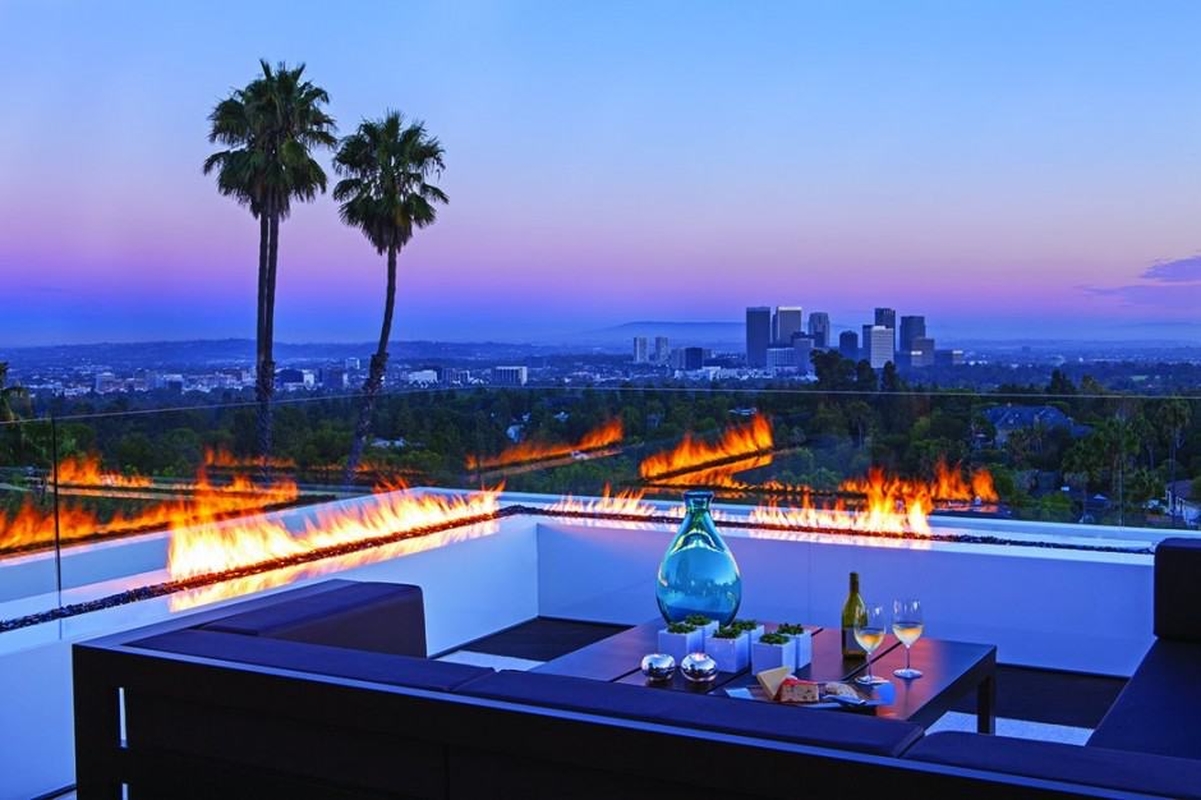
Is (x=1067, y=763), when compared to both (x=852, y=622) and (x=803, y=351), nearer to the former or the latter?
(x=852, y=622)

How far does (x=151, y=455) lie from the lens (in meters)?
5.21

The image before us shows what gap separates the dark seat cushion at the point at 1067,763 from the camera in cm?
178

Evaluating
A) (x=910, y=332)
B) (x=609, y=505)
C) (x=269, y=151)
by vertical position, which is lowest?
(x=609, y=505)

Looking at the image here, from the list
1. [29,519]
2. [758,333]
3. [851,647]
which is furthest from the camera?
[758,333]

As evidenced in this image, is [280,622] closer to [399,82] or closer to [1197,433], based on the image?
[1197,433]

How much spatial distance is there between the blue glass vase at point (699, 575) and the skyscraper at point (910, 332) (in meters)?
3.97

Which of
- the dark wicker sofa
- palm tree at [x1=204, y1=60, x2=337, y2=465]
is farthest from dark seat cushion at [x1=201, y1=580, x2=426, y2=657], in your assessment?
palm tree at [x1=204, y1=60, x2=337, y2=465]

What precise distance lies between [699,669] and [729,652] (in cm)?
19

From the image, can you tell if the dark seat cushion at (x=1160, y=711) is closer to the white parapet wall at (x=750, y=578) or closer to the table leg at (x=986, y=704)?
the table leg at (x=986, y=704)

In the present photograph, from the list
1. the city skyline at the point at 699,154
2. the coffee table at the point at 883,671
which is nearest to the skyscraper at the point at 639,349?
the city skyline at the point at 699,154

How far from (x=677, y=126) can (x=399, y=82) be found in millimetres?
2477

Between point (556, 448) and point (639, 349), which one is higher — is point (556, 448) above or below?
below

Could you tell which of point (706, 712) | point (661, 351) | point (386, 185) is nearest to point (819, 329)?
point (661, 351)

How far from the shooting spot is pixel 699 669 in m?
3.43
